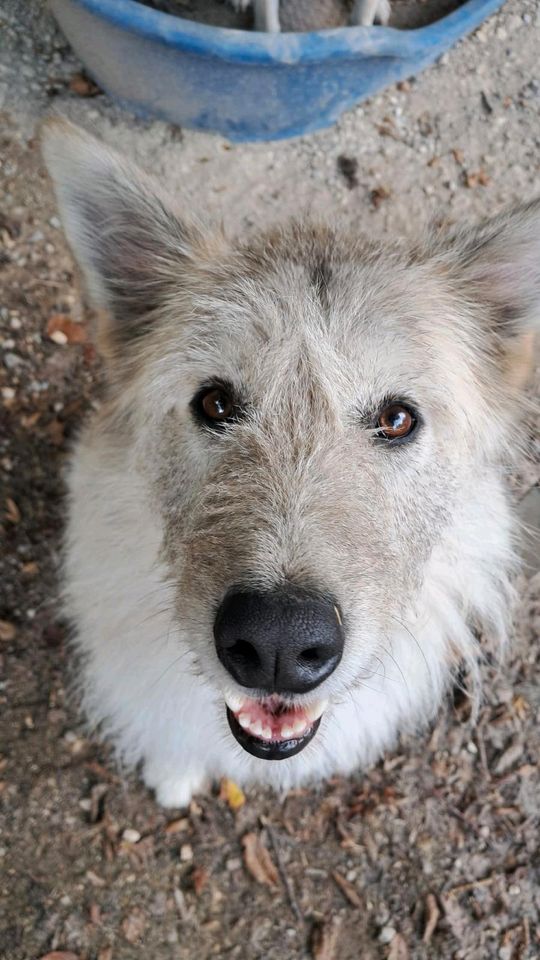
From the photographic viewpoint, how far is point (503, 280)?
2.37 m

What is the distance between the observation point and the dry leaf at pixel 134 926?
10.2ft

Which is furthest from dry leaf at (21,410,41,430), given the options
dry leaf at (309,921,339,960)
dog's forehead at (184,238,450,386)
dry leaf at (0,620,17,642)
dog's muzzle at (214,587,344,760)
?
dry leaf at (309,921,339,960)

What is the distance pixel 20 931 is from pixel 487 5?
452 cm

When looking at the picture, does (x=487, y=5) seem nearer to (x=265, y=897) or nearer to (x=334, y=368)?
(x=334, y=368)

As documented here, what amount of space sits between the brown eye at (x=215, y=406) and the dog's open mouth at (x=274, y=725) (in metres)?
0.74

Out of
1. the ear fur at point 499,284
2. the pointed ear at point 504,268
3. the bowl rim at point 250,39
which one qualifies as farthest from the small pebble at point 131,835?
the bowl rim at point 250,39

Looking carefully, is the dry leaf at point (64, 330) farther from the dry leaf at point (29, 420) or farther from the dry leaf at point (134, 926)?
the dry leaf at point (134, 926)

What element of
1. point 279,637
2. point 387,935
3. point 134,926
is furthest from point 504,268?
point 134,926

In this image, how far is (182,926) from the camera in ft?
10.3

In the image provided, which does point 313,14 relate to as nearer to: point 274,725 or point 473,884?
point 274,725

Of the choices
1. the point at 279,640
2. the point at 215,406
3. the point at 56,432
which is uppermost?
the point at 215,406

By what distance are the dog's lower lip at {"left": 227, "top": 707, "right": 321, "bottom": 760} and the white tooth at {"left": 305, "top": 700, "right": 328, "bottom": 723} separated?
3 cm

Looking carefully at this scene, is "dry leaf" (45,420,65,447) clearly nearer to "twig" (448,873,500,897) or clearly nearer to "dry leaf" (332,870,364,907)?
"dry leaf" (332,870,364,907)

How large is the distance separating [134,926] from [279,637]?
211 centimetres
